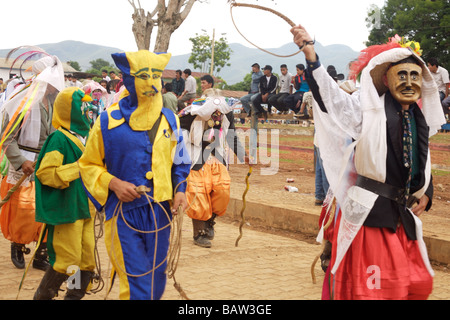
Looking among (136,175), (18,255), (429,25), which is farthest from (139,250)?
(429,25)

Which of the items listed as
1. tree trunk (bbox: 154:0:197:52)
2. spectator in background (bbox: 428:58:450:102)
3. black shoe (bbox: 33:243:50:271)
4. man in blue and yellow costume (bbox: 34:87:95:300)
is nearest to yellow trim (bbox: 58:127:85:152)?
man in blue and yellow costume (bbox: 34:87:95:300)

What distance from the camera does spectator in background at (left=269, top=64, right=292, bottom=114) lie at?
1466 centimetres

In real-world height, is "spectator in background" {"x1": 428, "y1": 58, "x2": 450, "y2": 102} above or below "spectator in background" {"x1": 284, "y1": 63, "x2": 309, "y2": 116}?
above

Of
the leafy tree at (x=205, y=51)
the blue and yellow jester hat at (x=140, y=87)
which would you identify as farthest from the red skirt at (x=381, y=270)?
the leafy tree at (x=205, y=51)

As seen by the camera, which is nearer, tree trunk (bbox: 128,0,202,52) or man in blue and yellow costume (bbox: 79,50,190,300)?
man in blue and yellow costume (bbox: 79,50,190,300)

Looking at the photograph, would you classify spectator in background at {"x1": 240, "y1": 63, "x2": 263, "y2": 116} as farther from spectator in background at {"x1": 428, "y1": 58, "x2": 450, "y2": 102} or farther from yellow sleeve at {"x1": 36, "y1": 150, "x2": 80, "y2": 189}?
yellow sleeve at {"x1": 36, "y1": 150, "x2": 80, "y2": 189}

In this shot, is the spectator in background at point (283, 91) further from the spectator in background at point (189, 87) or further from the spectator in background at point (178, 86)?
the spectator in background at point (178, 86)

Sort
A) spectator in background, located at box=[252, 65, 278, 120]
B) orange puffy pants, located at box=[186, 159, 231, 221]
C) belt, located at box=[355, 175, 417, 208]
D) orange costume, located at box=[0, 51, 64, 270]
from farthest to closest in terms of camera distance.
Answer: spectator in background, located at box=[252, 65, 278, 120] → orange puffy pants, located at box=[186, 159, 231, 221] → orange costume, located at box=[0, 51, 64, 270] → belt, located at box=[355, 175, 417, 208]

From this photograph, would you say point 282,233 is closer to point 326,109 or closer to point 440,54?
point 326,109

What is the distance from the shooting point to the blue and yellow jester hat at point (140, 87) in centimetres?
412

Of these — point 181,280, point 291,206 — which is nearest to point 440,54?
point 291,206

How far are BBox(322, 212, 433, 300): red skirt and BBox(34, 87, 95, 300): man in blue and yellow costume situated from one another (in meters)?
2.28

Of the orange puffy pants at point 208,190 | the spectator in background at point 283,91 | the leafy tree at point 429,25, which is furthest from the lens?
the leafy tree at point 429,25

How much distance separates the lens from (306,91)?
46.3 feet
